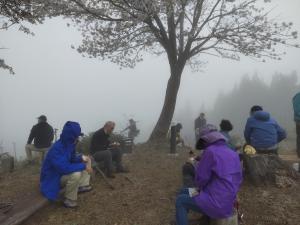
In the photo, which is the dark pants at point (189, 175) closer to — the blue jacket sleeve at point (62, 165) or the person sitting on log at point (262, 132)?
the person sitting on log at point (262, 132)

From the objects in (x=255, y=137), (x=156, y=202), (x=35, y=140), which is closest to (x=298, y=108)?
(x=255, y=137)

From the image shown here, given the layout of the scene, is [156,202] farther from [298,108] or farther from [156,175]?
[298,108]

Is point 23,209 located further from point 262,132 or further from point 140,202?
point 262,132

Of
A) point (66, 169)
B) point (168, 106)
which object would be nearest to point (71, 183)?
point (66, 169)

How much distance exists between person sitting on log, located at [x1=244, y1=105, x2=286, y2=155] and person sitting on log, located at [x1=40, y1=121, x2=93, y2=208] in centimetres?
426

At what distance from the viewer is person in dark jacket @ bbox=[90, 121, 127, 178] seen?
1027 centimetres

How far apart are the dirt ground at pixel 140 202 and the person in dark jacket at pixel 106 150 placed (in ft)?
1.19

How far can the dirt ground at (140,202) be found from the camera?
764 cm

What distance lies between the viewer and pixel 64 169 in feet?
25.8

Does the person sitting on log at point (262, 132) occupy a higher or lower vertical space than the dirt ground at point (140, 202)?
higher

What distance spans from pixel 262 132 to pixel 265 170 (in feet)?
3.30

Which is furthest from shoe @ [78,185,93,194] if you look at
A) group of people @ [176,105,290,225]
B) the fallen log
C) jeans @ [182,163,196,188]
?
group of people @ [176,105,290,225]

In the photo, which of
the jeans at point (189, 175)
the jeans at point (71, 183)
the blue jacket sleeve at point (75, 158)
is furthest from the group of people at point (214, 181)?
the blue jacket sleeve at point (75, 158)

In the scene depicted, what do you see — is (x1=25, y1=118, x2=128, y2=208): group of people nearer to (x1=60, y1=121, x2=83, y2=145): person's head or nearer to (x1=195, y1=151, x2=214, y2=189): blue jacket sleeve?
(x1=60, y1=121, x2=83, y2=145): person's head
